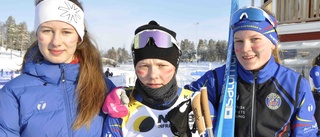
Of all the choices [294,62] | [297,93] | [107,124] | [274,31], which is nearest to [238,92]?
[297,93]

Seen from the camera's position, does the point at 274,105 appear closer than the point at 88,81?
No

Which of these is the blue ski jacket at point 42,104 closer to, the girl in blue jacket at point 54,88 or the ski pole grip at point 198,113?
the girl in blue jacket at point 54,88

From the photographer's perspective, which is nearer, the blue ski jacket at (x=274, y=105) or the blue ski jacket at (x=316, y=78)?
the blue ski jacket at (x=274, y=105)

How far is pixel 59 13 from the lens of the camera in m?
1.95

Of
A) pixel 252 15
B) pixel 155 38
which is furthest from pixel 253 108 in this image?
pixel 155 38

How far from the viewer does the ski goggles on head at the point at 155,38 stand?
195 centimetres

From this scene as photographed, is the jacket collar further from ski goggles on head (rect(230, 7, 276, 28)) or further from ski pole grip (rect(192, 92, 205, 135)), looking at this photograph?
ski goggles on head (rect(230, 7, 276, 28))

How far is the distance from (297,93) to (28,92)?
194 centimetres

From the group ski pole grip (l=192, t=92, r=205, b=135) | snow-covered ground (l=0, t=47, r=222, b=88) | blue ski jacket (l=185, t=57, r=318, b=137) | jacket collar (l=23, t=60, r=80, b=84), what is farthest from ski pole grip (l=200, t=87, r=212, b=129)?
snow-covered ground (l=0, t=47, r=222, b=88)

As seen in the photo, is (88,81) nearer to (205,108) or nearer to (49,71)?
(49,71)

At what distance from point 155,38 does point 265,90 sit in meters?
1.00

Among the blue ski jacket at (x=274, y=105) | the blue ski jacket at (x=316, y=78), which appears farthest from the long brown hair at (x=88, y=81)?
the blue ski jacket at (x=316, y=78)

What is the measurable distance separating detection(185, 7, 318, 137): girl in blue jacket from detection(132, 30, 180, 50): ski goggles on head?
566 millimetres

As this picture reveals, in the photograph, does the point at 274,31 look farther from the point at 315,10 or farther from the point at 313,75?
the point at 315,10
